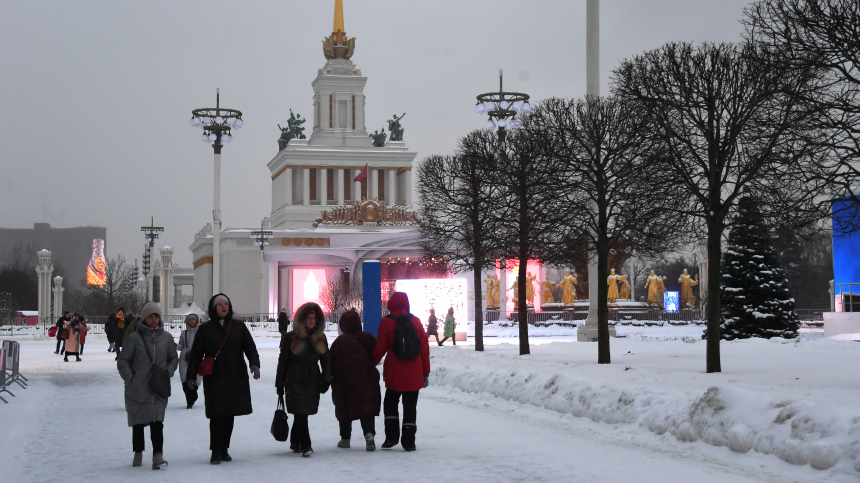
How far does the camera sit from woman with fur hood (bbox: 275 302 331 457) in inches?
429

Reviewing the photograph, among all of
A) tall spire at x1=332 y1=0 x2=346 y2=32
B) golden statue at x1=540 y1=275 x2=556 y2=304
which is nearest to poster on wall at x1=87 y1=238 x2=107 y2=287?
tall spire at x1=332 y1=0 x2=346 y2=32

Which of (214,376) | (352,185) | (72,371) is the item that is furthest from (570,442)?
(352,185)

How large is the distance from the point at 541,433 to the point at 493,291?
61849 mm

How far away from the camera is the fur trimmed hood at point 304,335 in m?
11.0

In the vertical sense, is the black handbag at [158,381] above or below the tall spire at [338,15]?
below

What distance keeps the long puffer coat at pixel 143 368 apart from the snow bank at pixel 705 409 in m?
5.90

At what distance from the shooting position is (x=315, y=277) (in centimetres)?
8244

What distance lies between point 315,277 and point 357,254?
3.92m

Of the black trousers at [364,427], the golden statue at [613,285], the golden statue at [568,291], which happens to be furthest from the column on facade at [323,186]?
the black trousers at [364,427]

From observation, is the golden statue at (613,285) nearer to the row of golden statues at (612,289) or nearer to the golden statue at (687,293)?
the row of golden statues at (612,289)

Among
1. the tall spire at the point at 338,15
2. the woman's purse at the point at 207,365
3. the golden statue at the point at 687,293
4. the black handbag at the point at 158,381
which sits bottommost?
the black handbag at the point at 158,381

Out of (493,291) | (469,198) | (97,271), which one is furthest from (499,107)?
(97,271)

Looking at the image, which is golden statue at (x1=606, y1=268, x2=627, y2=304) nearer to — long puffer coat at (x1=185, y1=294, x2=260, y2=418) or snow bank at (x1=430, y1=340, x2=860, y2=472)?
snow bank at (x1=430, y1=340, x2=860, y2=472)

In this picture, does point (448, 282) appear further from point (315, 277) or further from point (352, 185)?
point (352, 185)
